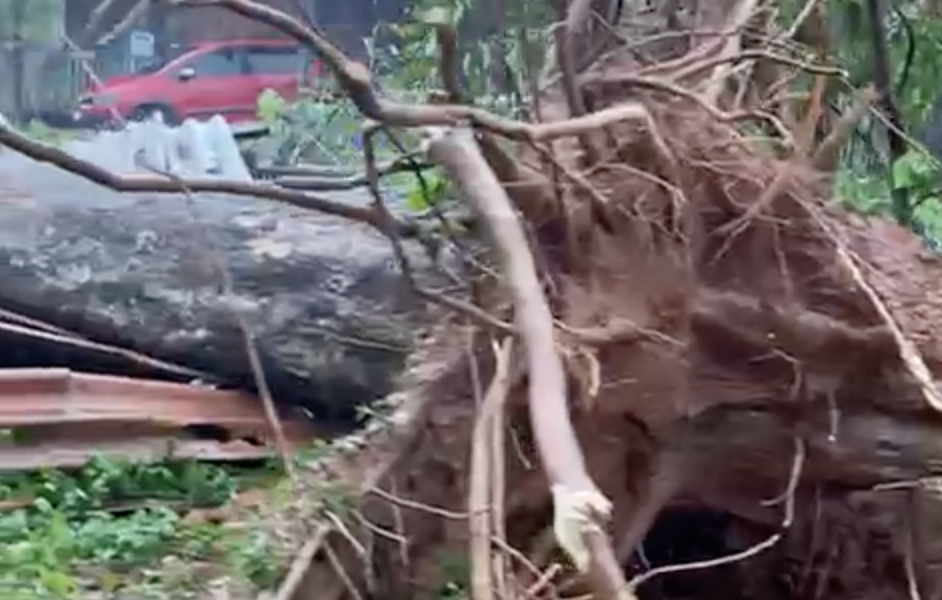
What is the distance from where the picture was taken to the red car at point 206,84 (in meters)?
4.01

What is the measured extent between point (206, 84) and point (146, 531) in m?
1.37

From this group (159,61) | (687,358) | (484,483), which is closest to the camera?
(484,483)

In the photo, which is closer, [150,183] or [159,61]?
[150,183]

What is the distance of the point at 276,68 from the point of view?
4105 mm

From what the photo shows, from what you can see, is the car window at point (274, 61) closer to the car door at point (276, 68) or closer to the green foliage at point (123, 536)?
the car door at point (276, 68)

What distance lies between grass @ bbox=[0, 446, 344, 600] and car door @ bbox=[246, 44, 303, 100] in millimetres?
994

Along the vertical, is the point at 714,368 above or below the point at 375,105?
below

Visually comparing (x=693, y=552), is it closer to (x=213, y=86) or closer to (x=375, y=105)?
(x=375, y=105)

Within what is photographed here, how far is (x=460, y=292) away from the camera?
2586 mm

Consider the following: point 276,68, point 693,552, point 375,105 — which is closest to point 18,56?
point 276,68

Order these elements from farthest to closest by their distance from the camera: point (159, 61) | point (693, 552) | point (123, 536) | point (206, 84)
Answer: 1. point (206, 84)
2. point (159, 61)
3. point (123, 536)
4. point (693, 552)

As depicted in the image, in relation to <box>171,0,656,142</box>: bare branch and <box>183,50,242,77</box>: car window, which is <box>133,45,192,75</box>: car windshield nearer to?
<box>183,50,242,77</box>: car window

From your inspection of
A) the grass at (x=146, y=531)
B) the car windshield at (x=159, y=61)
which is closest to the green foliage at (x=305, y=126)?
Result: the car windshield at (x=159, y=61)

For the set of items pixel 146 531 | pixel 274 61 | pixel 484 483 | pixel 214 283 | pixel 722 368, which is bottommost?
pixel 146 531
